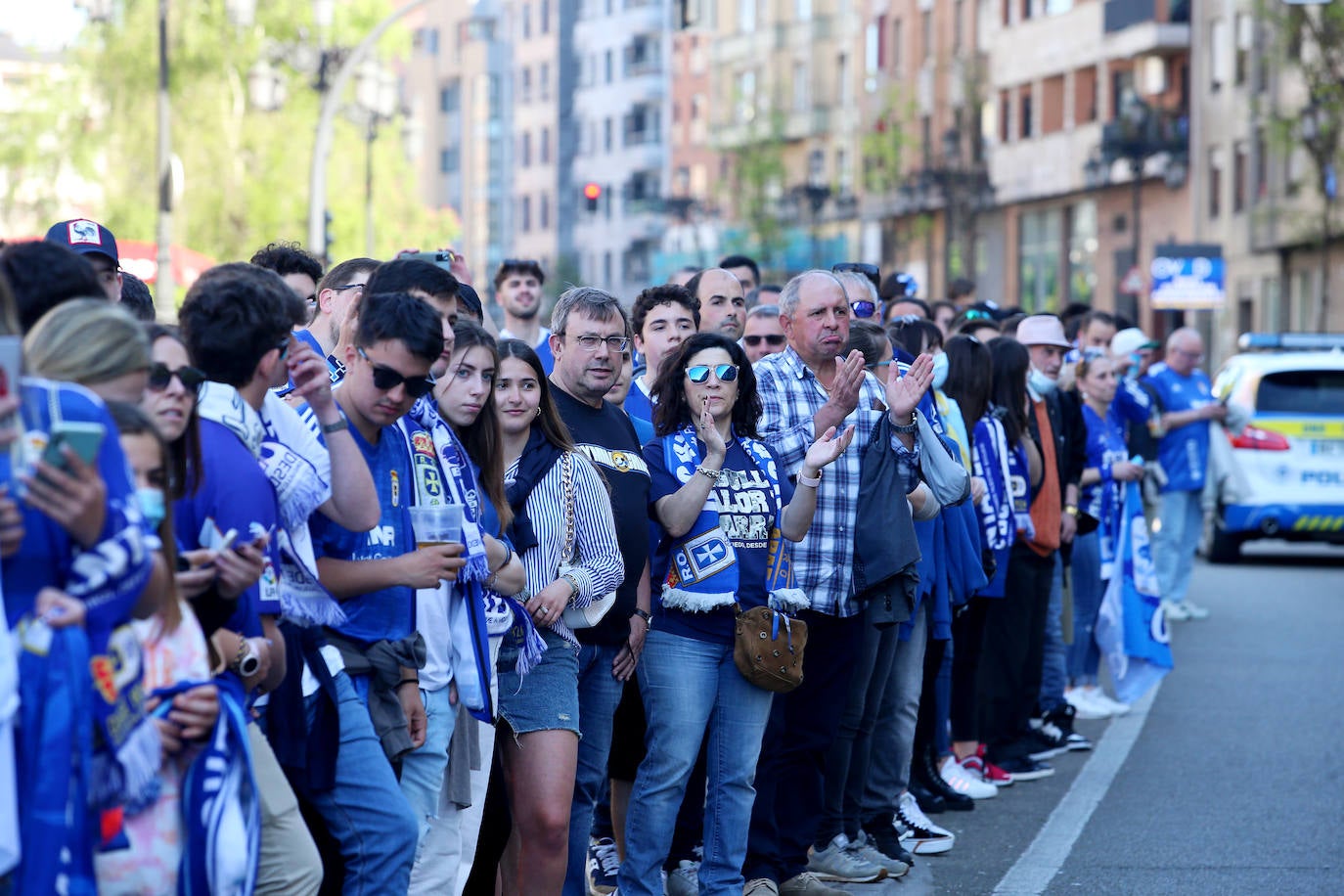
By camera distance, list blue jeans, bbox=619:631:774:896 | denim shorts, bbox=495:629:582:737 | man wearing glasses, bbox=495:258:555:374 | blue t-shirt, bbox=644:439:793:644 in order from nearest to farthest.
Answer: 1. denim shorts, bbox=495:629:582:737
2. blue jeans, bbox=619:631:774:896
3. blue t-shirt, bbox=644:439:793:644
4. man wearing glasses, bbox=495:258:555:374

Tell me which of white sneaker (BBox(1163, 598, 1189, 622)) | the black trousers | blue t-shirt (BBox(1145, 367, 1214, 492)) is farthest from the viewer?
white sneaker (BBox(1163, 598, 1189, 622))

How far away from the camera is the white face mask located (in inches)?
470

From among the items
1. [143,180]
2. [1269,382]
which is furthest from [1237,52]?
[1269,382]

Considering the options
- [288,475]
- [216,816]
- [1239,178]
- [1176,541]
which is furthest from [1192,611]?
[1239,178]

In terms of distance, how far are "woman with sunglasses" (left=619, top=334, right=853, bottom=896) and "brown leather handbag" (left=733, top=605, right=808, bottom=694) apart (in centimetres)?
9

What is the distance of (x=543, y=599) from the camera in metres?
6.63

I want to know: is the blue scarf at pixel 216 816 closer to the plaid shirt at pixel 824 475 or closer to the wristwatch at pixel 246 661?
the wristwatch at pixel 246 661

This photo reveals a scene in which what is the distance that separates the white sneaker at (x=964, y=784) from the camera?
10.4 meters

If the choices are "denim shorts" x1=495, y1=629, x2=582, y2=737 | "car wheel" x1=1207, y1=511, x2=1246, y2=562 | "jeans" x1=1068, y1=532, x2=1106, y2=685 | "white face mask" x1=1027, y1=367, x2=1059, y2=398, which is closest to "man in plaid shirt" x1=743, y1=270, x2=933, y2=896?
"denim shorts" x1=495, y1=629, x2=582, y2=737

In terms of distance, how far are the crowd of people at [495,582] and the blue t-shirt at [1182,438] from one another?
6.65 metres

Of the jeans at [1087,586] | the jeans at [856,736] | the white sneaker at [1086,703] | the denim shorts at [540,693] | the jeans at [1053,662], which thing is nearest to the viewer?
the denim shorts at [540,693]

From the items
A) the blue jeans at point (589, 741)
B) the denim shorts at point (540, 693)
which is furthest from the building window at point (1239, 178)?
the denim shorts at point (540, 693)

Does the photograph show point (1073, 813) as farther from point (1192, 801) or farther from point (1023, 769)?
point (1023, 769)

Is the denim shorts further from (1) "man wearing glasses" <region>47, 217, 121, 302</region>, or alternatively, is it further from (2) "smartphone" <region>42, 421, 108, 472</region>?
(2) "smartphone" <region>42, 421, 108, 472</region>
